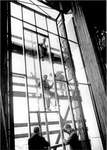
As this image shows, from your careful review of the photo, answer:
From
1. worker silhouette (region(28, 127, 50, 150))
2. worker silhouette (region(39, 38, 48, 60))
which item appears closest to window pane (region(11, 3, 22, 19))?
worker silhouette (region(39, 38, 48, 60))

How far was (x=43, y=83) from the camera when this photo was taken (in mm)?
4449

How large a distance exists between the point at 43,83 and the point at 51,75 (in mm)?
416

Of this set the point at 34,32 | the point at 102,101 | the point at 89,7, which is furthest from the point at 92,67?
the point at 89,7

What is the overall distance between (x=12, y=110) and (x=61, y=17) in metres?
4.18

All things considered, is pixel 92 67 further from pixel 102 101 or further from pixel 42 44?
pixel 42 44

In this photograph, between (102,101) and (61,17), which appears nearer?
(102,101)

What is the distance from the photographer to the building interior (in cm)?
336

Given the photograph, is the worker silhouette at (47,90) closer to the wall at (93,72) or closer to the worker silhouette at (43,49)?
the worker silhouette at (43,49)

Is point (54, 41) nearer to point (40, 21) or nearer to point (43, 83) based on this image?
point (40, 21)

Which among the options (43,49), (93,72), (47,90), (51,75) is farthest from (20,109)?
(93,72)

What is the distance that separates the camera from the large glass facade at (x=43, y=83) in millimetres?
3514

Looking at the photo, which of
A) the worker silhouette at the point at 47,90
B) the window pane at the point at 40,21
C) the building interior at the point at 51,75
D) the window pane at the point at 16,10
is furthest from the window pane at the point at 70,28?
the worker silhouette at the point at 47,90

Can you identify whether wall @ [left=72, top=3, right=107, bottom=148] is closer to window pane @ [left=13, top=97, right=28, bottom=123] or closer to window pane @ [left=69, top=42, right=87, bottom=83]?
window pane @ [left=69, top=42, right=87, bottom=83]

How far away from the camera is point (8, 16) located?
4.02 metres
